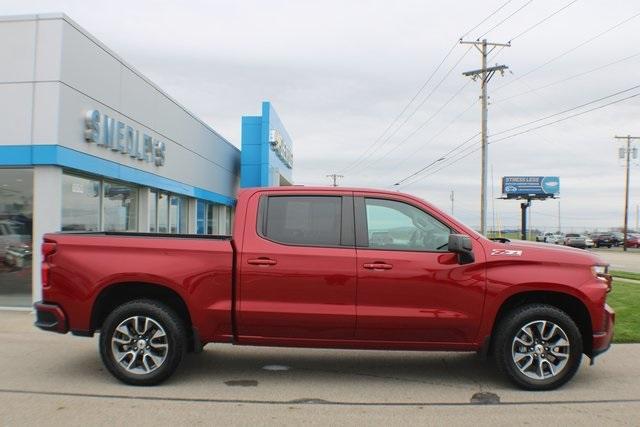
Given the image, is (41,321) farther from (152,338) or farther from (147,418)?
(147,418)

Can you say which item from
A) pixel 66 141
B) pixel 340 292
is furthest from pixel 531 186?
pixel 340 292

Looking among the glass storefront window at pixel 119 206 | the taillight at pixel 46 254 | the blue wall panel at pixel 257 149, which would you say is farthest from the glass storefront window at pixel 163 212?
the taillight at pixel 46 254

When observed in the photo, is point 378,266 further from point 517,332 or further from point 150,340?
point 150,340

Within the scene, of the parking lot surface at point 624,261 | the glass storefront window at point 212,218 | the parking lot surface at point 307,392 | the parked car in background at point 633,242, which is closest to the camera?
the parking lot surface at point 307,392

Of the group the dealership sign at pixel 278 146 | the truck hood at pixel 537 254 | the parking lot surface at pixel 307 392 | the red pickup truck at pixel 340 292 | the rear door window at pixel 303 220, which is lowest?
the parking lot surface at pixel 307 392

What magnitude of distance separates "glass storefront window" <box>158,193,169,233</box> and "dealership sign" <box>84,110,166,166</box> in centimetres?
165

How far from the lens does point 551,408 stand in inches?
204

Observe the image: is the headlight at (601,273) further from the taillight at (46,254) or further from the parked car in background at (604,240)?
the parked car in background at (604,240)

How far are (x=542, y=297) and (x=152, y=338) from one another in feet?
12.4

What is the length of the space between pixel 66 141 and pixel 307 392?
7197 mm

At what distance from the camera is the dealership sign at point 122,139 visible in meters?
11.4

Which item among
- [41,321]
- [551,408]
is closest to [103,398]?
[41,321]

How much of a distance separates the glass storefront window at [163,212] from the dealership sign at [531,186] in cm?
6068

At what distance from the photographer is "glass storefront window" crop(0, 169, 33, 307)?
10609 millimetres
